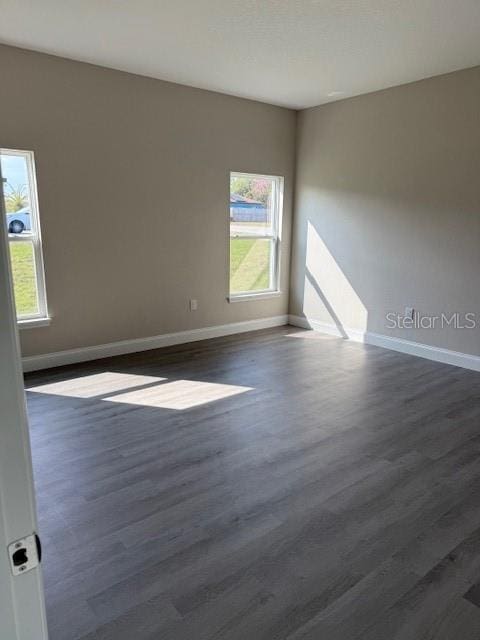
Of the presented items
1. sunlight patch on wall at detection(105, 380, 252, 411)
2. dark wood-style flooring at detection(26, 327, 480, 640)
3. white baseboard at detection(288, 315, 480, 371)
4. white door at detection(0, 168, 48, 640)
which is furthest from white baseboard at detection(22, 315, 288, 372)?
white door at detection(0, 168, 48, 640)

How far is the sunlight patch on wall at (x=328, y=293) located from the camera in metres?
5.32

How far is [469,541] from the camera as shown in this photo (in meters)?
1.98

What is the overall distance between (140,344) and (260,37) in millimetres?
3069

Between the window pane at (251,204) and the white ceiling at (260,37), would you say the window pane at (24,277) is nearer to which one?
the white ceiling at (260,37)

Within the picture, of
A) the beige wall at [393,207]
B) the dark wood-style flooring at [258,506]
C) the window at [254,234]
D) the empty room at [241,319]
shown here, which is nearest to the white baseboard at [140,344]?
the empty room at [241,319]

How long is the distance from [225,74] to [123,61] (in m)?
0.94

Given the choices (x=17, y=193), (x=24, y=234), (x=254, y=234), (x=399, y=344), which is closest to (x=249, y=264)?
(x=254, y=234)

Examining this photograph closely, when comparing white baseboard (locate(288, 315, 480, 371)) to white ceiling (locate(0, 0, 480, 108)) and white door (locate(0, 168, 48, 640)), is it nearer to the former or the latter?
white ceiling (locate(0, 0, 480, 108))

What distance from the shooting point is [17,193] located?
12.8ft

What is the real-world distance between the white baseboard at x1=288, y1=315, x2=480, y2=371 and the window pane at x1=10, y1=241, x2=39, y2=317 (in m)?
3.34

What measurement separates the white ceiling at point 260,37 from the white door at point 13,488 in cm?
297

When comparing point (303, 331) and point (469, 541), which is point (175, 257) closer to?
point (303, 331)

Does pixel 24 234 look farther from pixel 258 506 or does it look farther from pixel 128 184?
pixel 258 506

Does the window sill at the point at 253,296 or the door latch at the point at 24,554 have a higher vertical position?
the door latch at the point at 24,554
